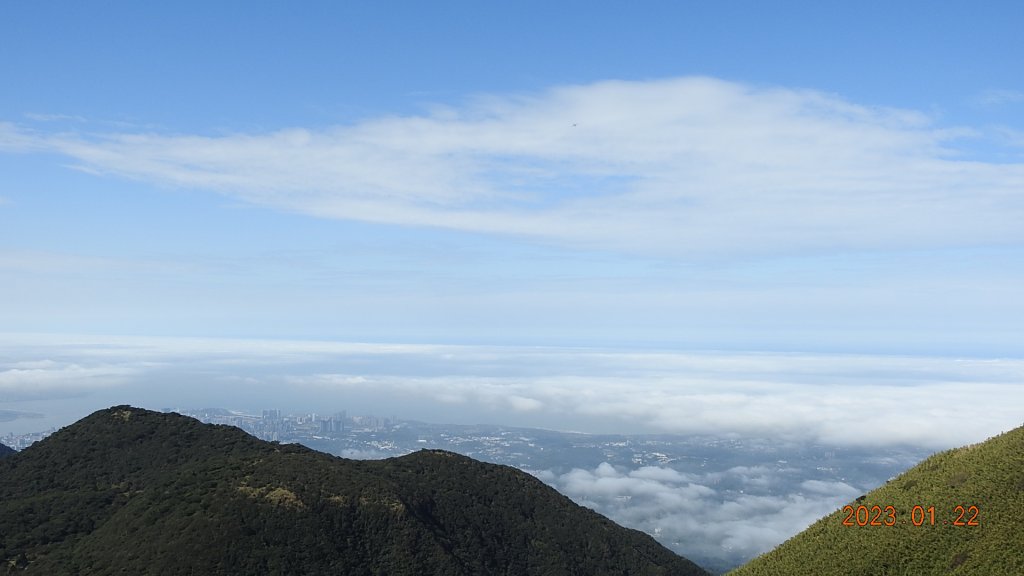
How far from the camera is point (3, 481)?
367 feet
